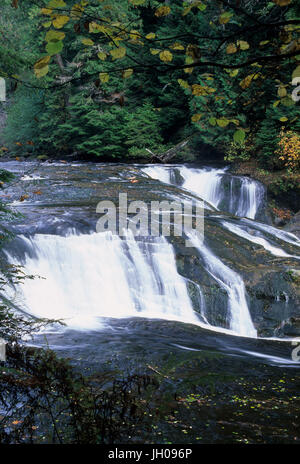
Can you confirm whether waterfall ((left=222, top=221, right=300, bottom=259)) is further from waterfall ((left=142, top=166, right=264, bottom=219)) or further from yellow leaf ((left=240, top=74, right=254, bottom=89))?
yellow leaf ((left=240, top=74, right=254, bottom=89))

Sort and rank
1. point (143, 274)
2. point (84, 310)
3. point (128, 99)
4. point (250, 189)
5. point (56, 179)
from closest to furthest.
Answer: point (84, 310)
point (143, 274)
point (56, 179)
point (250, 189)
point (128, 99)

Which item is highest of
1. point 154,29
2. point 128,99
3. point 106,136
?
point 154,29

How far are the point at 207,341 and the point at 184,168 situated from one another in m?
10.4

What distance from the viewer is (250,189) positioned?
1411 centimetres

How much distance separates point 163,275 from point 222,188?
24.6 feet

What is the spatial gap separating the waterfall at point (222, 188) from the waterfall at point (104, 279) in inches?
255

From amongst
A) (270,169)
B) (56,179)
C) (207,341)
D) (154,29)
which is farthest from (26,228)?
(154,29)

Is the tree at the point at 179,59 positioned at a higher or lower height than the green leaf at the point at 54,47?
higher

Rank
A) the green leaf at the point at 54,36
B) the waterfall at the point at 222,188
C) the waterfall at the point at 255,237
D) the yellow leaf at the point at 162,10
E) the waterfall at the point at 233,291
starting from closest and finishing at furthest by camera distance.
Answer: the green leaf at the point at 54,36 < the yellow leaf at the point at 162,10 < the waterfall at the point at 233,291 < the waterfall at the point at 255,237 < the waterfall at the point at 222,188

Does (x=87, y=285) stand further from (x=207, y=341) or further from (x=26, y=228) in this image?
(x=207, y=341)

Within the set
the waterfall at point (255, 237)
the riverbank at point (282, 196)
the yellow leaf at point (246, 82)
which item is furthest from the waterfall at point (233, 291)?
the riverbank at point (282, 196)

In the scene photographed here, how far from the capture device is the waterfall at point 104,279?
703 centimetres

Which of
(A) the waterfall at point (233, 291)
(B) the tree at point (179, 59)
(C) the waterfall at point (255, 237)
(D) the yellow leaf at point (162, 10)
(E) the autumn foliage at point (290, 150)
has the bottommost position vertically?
(A) the waterfall at point (233, 291)

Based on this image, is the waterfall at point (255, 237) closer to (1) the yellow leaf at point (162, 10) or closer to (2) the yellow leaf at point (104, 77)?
(1) the yellow leaf at point (162, 10)
